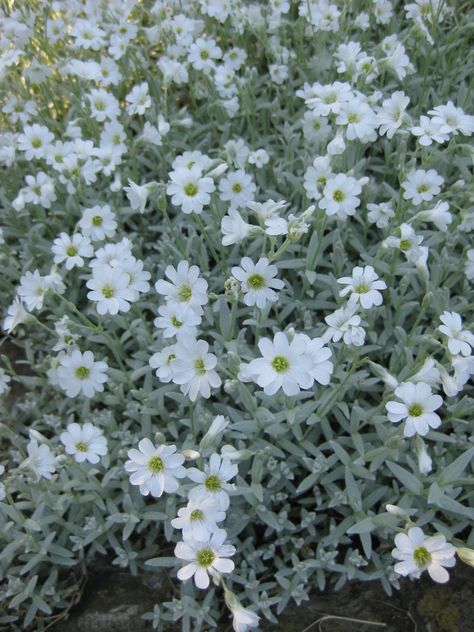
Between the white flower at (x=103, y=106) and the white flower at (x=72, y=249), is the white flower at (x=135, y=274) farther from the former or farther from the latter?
the white flower at (x=103, y=106)

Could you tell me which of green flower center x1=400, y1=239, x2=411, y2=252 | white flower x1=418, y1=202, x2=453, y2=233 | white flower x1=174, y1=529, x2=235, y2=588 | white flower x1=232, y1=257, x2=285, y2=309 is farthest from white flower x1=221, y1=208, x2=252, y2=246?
white flower x1=174, y1=529, x2=235, y2=588

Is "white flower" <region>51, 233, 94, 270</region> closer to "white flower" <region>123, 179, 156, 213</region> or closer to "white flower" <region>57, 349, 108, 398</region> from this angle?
"white flower" <region>123, 179, 156, 213</region>

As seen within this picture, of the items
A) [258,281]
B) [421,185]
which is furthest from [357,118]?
[258,281]

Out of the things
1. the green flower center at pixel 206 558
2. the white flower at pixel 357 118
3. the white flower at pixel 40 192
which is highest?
the white flower at pixel 357 118

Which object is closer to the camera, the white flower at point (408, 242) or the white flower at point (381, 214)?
the white flower at point (408, 242)

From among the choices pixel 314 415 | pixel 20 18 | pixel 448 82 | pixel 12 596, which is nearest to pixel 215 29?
pixel 20 18

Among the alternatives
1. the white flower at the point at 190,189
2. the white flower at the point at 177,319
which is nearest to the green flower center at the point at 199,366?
the white flower at the point at 177,319
